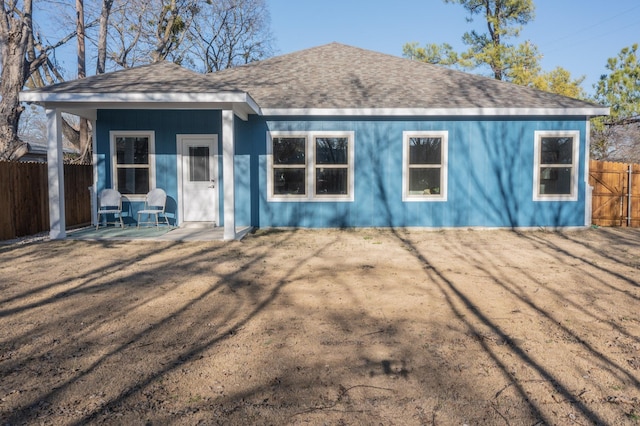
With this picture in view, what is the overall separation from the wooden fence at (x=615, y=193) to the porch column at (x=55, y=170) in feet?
38.8

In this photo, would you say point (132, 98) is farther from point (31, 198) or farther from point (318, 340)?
point (318, 340)

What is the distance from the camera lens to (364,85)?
11562 mm

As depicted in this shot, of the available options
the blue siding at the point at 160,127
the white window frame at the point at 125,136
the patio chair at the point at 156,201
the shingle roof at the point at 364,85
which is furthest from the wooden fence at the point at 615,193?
the white window frame at the point at 125,136

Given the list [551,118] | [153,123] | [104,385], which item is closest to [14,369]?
[104,385]

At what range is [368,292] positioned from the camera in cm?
527

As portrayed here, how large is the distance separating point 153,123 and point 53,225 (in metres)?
3.02

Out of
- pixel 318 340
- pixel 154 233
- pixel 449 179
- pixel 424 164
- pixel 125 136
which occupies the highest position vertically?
pixel 125 136

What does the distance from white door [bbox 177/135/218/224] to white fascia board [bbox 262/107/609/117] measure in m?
1.59

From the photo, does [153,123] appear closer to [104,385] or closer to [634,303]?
[104,385]

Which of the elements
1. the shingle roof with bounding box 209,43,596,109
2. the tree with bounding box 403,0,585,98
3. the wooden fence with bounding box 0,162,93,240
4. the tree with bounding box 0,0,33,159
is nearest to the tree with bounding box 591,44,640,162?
the tree with bounding box 403,0,585,98

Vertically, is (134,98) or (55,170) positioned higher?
(134,98)

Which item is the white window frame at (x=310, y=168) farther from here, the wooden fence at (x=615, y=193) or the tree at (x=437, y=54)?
the tree at (x=437, y=54)

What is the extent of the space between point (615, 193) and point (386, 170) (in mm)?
5947

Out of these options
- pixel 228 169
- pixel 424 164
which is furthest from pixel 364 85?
Answer: pixel 228 169
